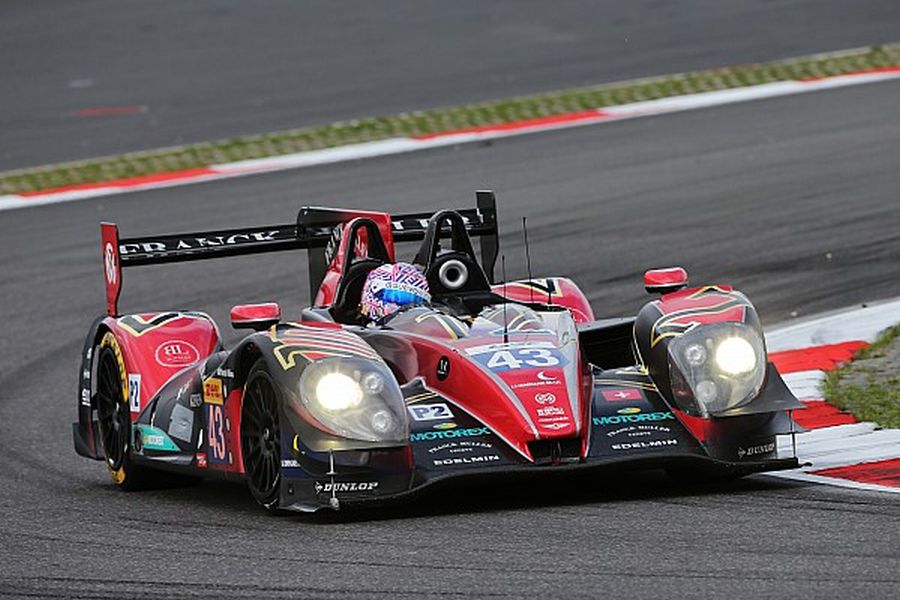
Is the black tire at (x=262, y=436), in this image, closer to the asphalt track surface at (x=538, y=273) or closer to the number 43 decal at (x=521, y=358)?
the asphalt track surface at (x=538, y=273)

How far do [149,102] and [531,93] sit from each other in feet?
14.3

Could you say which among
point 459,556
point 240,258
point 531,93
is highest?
point 531,93

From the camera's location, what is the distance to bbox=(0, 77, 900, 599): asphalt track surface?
23.4ft

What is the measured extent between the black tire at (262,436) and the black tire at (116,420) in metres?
1.38

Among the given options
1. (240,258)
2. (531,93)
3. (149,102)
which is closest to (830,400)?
(240,258)

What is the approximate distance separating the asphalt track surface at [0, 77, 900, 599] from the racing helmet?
1.04 metres

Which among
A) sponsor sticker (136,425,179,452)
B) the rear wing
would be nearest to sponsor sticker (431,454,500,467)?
sponsor sticker (136,425,179,452)

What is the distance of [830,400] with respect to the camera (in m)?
10.7

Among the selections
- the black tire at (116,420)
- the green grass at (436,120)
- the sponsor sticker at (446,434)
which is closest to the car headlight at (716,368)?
the sponsor sticker at (446,434)

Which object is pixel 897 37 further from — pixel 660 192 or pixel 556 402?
pixel 556 402

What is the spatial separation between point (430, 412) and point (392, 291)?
1.25m

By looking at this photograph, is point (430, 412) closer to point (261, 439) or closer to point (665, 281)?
point (261, 439)

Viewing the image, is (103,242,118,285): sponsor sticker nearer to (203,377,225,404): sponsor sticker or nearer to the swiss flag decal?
(203,377,225,404): sponsor sticker

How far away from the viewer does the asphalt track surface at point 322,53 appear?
22.5 meters
